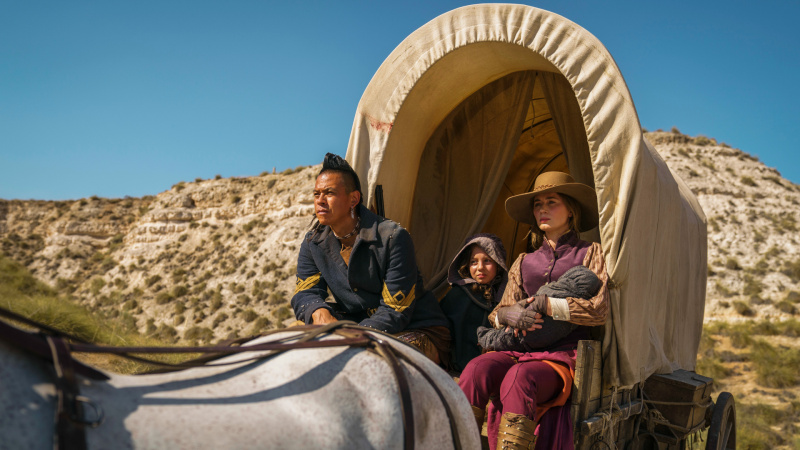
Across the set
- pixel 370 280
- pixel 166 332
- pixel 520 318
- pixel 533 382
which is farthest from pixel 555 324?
pixel 166 332

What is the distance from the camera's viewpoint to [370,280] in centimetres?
343

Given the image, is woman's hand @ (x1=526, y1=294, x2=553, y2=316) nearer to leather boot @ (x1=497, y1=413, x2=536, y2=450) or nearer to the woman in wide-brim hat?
the woman in wide-brim hat

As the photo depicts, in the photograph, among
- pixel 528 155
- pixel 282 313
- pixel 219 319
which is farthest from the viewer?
pixel 219 319

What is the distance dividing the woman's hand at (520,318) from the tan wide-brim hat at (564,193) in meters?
0.77

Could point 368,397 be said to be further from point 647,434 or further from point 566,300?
point 647,434

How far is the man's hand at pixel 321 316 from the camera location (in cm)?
316

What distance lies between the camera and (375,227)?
3.42 m

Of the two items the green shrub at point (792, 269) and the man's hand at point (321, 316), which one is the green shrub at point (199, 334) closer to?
the man's hand at point (321, 316)

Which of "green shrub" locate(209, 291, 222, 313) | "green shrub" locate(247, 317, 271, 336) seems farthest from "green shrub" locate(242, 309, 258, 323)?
"green shrub" locate(209, 291, 222, 313)

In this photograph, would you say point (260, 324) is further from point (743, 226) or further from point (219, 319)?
point (743, 226)

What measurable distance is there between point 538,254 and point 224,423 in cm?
249

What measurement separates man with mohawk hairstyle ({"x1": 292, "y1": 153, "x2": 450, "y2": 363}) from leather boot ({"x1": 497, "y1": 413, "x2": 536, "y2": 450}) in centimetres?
83

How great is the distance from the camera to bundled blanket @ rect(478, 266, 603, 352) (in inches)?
123

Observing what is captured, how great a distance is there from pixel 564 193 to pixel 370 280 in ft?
4.42
